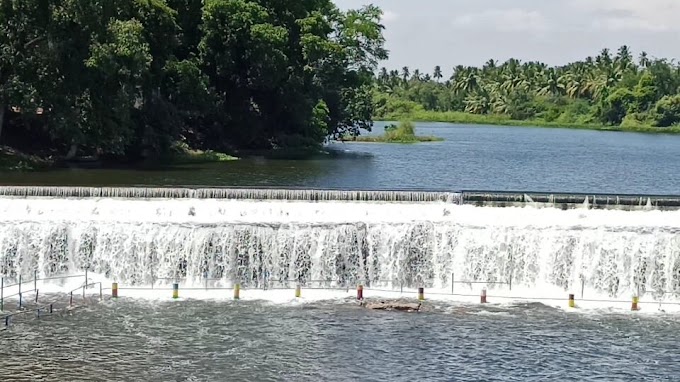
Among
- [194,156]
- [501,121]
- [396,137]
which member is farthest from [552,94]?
[194,156]

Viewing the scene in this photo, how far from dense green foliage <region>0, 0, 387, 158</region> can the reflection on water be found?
18.7m

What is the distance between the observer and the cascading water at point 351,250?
88.1ft

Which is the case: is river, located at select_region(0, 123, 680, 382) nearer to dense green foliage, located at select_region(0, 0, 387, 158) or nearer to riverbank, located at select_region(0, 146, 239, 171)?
riverbank, located at select_region(0, 146, 239, 171)

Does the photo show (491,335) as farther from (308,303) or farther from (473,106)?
(473,106)

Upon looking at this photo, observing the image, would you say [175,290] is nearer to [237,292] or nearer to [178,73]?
[237,292]

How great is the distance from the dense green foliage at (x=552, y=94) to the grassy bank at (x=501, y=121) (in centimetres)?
30

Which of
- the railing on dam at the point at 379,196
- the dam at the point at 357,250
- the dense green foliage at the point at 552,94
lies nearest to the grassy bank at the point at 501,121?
the dense green foliage at the point at 552,94

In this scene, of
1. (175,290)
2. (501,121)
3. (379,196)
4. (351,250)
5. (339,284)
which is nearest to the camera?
(175,290)

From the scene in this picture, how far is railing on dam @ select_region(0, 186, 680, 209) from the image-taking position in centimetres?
3003

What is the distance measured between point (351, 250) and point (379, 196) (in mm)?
3835

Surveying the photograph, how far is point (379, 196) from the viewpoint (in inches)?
1213

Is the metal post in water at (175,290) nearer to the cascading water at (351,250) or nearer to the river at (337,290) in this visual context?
the river at (337,290)

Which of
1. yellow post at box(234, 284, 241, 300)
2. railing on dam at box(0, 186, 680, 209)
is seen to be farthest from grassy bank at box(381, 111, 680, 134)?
yellow post at box(234, 284, 241, 300)

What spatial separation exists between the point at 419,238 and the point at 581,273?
4.57m
